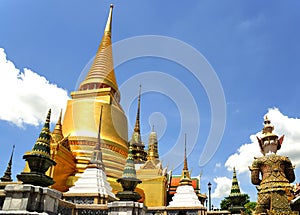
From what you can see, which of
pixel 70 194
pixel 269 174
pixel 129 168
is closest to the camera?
pixel 129 168

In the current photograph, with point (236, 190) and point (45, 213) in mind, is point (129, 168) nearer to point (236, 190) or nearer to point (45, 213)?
point (45, 213)

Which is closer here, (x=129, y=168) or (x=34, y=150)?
(x=34, y=150)

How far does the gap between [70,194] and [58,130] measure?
9162 millimetres

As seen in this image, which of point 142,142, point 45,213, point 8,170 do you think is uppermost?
point 142,142

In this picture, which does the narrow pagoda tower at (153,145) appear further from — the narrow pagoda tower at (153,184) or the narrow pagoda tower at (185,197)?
the narrow pagoda tower at (185,197)

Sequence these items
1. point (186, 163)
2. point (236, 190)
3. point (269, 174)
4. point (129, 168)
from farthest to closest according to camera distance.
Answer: point (186, 163)
point (236, 190)
point (269, 174)
point (129, 168)

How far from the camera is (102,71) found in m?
31.9

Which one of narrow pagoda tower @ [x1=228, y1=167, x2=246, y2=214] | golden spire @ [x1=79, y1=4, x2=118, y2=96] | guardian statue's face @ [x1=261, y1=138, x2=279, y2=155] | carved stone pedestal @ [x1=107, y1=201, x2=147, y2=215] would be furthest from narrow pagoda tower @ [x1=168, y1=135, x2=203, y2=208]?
golden spire @ [x1=79, y1=4, x2=118, y2=96]

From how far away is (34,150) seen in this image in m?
6.48

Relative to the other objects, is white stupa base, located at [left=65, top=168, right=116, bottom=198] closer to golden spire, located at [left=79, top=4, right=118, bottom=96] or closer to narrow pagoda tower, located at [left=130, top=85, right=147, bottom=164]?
golden spire, located at [left=79, top=4, right=118, bottom=96]

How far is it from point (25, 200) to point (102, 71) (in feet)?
89.0

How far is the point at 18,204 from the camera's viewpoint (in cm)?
552

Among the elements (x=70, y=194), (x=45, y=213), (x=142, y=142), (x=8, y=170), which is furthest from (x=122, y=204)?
(x=142, y=142)

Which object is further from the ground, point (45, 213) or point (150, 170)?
point (150, 170)
